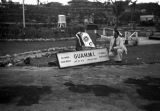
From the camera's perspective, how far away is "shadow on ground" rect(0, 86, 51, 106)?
5.86 m

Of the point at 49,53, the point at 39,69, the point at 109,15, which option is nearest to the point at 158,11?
the point at 109,15

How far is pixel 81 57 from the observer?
10742 millimetres

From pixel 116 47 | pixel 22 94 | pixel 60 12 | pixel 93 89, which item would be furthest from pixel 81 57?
pixel 60 12

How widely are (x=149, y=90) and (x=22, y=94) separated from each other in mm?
4020

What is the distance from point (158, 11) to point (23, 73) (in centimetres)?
5339

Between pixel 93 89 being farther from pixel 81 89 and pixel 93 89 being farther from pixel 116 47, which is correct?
pixel 116 47

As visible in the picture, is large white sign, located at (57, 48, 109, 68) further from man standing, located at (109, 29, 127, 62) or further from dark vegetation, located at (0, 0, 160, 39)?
dark vegetation, located at (0, 0, 160, 39)

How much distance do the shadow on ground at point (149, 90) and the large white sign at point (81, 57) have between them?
3.15 meters

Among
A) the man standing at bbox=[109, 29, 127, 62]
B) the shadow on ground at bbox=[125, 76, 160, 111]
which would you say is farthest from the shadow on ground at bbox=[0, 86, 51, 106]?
the man standing at bbox=[109, 29, 127, 62]

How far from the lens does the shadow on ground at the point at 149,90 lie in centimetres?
552

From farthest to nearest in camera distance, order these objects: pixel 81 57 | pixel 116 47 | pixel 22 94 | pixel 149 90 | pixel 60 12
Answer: pixel 60 12
pixel 116 47
pixel 81 57
pixel 149 90
pixel 22 94

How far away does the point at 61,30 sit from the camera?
2664 centimetres

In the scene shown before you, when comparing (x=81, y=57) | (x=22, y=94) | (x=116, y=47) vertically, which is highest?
(x=116, y=47)

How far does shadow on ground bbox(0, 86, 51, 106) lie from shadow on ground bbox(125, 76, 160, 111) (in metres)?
2.94
